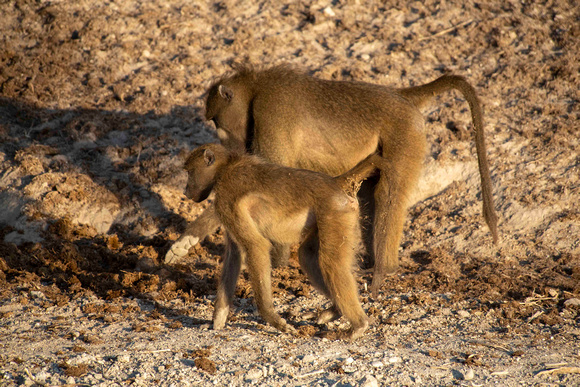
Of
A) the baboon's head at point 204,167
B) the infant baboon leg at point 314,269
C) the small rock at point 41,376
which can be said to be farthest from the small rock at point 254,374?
the baboon's head at point 204,167

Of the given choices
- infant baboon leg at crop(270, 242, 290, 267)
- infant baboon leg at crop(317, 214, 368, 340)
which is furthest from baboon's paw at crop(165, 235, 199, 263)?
infant baboon leg at crop(317, 214, 368, 340)

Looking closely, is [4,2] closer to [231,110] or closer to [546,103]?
[231,110]

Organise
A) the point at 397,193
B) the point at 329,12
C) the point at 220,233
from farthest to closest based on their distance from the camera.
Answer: the point at 329,12 → the point at 220,233 → the point at 397,193

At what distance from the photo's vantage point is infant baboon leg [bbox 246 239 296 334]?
398cm

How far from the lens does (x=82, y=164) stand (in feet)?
21.5

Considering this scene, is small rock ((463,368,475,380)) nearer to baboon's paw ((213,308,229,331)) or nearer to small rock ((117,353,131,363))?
baboon's paw ((213,308,229,331))

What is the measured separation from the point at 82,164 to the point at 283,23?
3526mm

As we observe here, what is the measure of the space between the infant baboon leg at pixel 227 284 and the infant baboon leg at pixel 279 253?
0.30 m

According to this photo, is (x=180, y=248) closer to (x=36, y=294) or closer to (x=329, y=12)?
(x=36, y=294)

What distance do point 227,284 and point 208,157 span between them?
0.94 meters

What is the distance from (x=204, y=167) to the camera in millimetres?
4484

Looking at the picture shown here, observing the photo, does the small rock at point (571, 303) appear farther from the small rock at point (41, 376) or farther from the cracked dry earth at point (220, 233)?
the small rock at point (41, 376)

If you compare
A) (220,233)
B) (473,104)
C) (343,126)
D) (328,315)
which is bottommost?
(220,233)

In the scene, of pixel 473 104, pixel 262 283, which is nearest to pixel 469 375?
pixel 262 283
